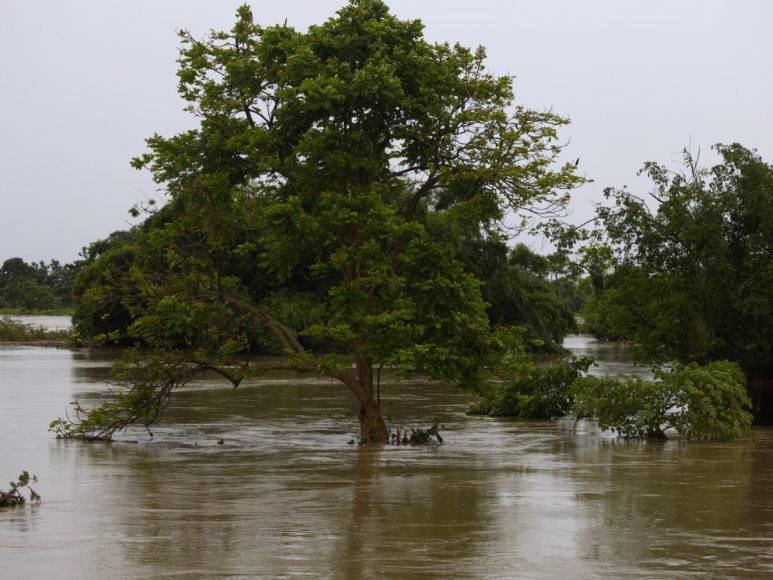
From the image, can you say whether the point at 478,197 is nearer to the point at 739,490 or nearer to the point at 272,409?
the point at 739,490

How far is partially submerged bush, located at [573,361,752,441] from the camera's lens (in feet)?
64.7

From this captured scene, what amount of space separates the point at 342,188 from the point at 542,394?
27.7 ft

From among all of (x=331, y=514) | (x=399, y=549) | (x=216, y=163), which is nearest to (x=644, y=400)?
(x=216, y=163)

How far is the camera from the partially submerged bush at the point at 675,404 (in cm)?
1973

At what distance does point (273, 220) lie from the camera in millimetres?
18328

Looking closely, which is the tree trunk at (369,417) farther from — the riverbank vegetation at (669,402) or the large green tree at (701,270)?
the large green tree at (701,270)

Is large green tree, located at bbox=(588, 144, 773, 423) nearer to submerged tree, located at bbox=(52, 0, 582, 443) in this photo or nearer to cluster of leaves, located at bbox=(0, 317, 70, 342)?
submerged tree, located at bbox=(52, 0, 582, 443)

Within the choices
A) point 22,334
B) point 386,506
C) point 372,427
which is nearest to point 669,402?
point 372,427

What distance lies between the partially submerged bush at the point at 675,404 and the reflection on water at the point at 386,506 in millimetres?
566

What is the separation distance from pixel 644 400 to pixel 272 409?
10786 mm

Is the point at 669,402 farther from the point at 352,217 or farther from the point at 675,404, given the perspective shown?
the point at 352,217

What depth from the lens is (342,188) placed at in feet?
62.6

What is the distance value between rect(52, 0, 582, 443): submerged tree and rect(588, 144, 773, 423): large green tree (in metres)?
6.97

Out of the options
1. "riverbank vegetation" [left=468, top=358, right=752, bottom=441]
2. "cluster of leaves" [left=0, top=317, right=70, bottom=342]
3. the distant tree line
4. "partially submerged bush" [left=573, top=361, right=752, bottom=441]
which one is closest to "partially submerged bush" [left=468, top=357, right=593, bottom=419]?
"riverbank vegetation" [left=468, top=358, right=752, bottom=441]
